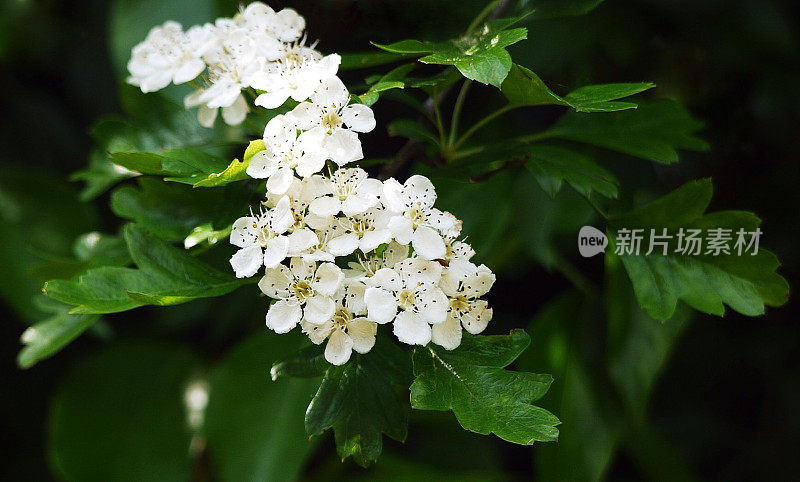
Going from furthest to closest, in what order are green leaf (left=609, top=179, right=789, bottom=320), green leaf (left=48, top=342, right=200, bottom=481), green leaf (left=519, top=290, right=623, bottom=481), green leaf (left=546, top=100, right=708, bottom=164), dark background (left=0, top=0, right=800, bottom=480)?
1. green leaf (left=48, top=342, right=200, bottom=481)
2. dark background (left=0, top=0, right=800, bottom=480)
3. green leaf (left=519, top=290, right=623, bottom=481)
4. green leaf (left=546, top=100, right=708, bottom=164)
5. green leaf (left=609, top=179, right=789, bottom=320)

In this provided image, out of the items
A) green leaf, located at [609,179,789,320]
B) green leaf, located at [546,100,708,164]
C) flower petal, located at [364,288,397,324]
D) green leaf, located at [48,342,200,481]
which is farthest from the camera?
green leaf, located at [48,342,200,481]

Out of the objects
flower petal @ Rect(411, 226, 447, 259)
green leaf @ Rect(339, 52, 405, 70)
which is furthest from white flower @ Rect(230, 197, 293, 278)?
Answer: green leaf @ Rect(339, 52, 405, 70)

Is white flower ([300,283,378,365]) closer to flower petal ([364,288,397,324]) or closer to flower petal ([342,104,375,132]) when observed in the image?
flower petal ([364,288,397,324])

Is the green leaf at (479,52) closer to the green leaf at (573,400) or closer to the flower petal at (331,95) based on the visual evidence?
the flower petal at (331,95)

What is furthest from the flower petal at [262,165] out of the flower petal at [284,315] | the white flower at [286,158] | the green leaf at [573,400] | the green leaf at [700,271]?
the green leaf at [573,400]

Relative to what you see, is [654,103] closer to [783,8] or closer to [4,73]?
[783,8]

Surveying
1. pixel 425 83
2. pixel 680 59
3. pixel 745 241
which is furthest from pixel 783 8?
pixel 425 83

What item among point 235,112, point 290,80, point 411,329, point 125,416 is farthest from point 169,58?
point 125,416
